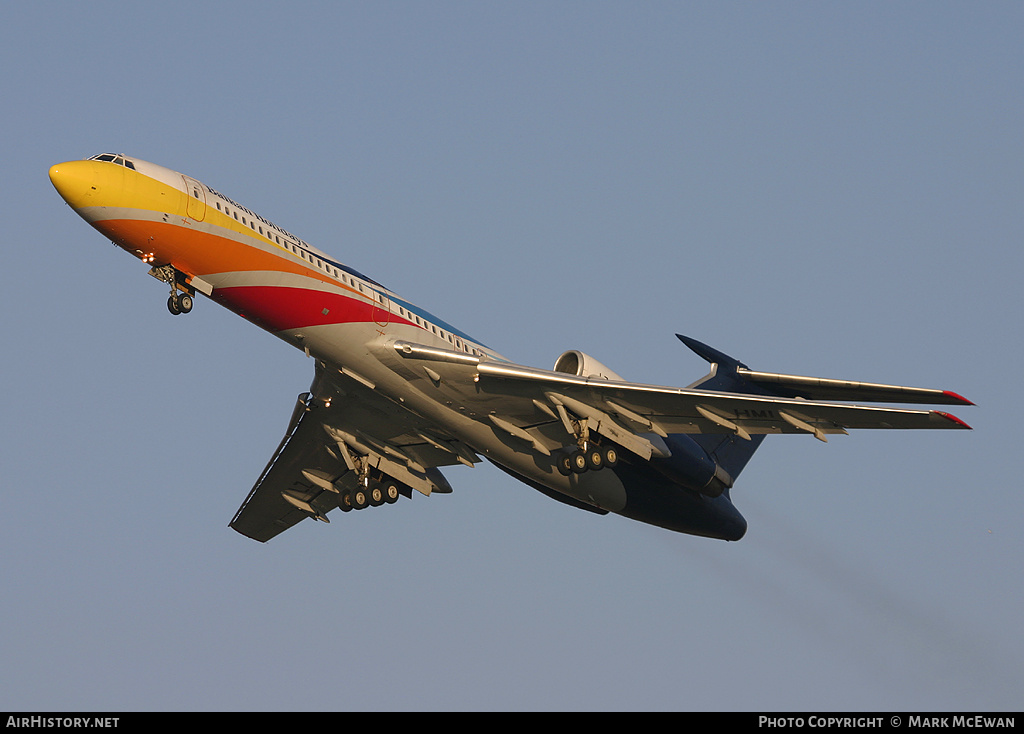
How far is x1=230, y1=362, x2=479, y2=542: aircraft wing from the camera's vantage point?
28531mm

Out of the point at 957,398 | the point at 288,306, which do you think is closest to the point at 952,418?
the point at 957,398

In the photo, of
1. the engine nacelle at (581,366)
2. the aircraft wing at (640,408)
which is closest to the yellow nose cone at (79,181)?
the aircraft wing at (640,408)

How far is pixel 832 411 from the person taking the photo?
954 inches

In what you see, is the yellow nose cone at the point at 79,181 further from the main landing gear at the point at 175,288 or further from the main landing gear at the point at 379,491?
the main landing gear at the point at 379,491

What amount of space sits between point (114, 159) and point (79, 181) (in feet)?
3.33

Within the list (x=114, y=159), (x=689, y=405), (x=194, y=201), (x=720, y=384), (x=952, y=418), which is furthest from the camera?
(x=720, y=384)

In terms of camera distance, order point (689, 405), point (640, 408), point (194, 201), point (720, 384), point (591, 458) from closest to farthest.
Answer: point (194, 201) → point (689, 405) → point (640, 408) → point (591, 458) → point (720, 384)

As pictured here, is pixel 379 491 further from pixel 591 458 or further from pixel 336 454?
pixel 591 458

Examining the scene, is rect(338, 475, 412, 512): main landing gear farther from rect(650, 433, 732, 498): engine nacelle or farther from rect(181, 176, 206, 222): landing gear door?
rect(181, 176, 206, 222): landing gear door

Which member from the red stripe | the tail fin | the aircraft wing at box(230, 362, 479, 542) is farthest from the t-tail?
the red stripe

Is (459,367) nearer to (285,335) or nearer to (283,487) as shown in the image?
(285,335)

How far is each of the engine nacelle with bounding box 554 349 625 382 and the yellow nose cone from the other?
10.7m

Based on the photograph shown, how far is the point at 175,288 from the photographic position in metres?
24.4
